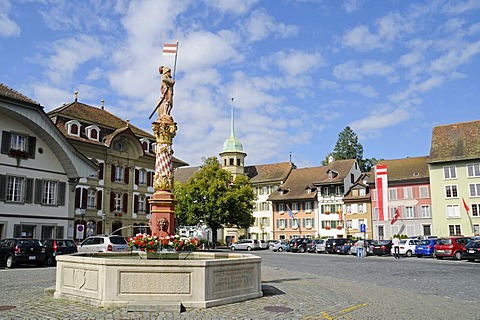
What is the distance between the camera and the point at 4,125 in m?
33.5

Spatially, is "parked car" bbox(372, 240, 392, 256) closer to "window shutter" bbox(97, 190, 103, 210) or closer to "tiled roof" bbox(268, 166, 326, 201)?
"window shutter" bbox(97, 190, 103, 210)

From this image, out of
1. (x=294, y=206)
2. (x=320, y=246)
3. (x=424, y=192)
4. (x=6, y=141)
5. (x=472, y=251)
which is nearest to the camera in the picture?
(x=472, y=251)

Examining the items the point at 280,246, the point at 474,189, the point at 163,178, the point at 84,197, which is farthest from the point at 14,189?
the point at 474,189

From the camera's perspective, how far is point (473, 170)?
2216 inches

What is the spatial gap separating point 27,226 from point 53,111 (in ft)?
49.7

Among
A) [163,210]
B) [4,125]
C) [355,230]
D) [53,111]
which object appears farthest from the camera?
[355,230]

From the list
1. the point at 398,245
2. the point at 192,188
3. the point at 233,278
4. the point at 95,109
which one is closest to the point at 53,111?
the point at 95,109

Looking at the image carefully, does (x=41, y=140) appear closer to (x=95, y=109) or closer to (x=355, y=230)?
(x=95, y=109)

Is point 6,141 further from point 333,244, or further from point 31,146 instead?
point 333,244

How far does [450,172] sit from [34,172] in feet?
151

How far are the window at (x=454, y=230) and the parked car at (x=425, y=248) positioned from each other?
17.0 metres

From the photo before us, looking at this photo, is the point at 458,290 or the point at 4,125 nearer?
the point at 458,290

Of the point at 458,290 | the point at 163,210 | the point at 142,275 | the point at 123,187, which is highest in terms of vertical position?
the point at 123,187

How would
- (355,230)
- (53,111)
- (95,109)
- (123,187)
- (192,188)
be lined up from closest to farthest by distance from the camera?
(53,111) → (123,187) → (95,109) → (192,188) → (355,230)
